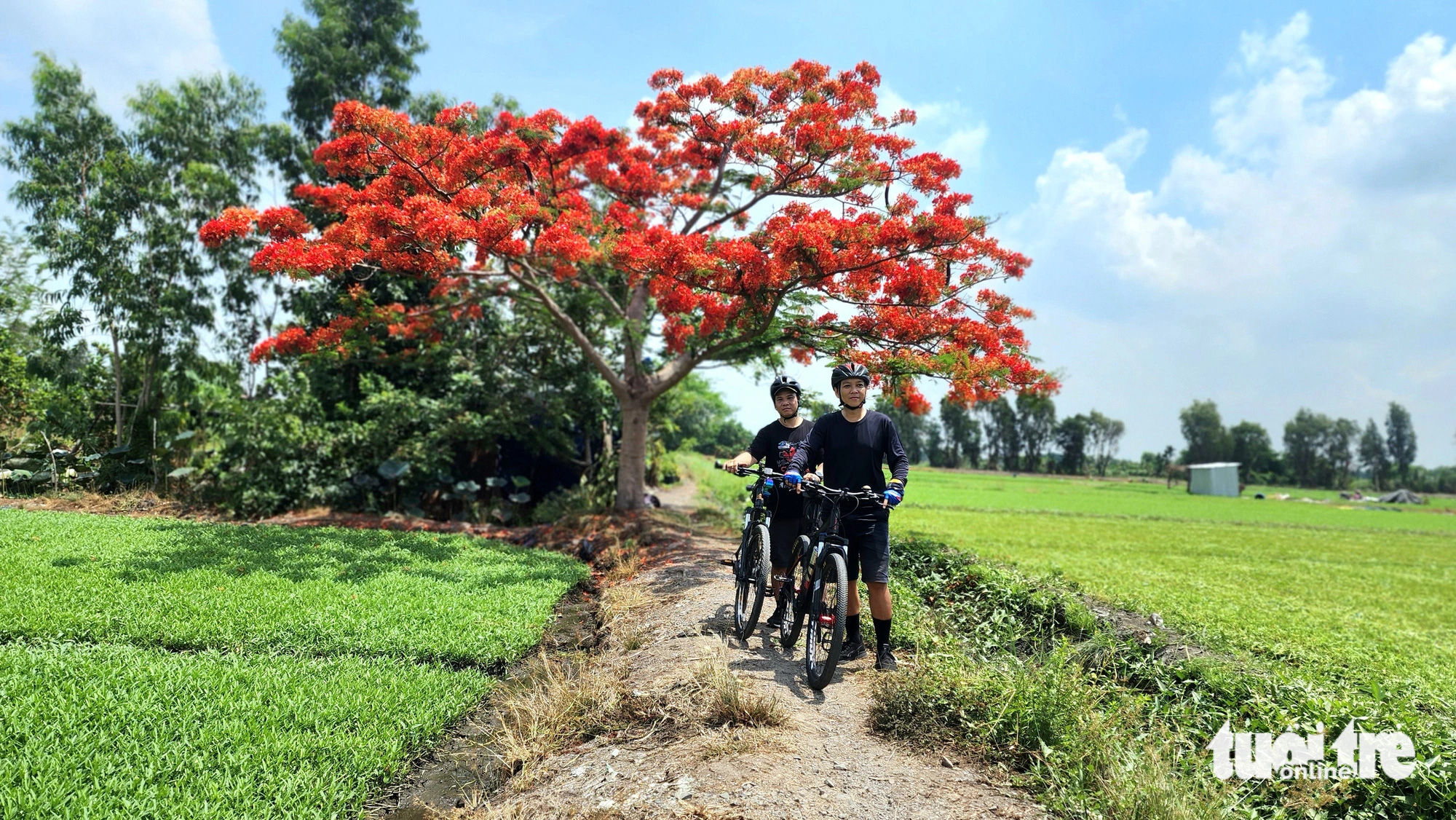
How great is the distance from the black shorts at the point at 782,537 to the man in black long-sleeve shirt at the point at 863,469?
1.99 feet

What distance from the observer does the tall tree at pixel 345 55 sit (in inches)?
532

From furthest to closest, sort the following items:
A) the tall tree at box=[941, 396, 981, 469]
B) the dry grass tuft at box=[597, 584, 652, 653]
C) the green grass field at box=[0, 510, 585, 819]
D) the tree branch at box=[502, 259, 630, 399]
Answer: the tall tree at box=[941, 396, 981, 469] < the tree branch at box=[502, 259, 630, 399] < the dry grass tuft at box=[597, 584, 652, 653] < the green grass field at box=[0, 510, 585, 819]

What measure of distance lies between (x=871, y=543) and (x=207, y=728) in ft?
11.3

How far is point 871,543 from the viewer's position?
3.97 meters

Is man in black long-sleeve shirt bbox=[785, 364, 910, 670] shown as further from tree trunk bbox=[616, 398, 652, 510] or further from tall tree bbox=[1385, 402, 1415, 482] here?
tall tree bbox=[1385, 402, 1415, 482]

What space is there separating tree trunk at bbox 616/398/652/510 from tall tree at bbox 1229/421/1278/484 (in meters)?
72.0

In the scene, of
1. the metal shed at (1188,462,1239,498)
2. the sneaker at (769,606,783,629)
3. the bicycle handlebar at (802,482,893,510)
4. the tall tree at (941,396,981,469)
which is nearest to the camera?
the bicycle handlebar at (802,482,893,510)

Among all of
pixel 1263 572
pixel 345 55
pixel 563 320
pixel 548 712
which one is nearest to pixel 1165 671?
pixel 548 712

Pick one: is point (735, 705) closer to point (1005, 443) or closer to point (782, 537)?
point (782, 537)

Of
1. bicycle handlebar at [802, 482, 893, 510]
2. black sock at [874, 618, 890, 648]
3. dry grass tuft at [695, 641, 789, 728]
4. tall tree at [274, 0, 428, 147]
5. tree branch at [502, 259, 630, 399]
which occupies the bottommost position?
dry grass tuft at [695, 641, 789, 728]

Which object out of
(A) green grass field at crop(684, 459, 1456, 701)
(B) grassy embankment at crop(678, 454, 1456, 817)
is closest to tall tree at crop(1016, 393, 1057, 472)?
(A) green grass field at crop(684, 459, 1456, 701)

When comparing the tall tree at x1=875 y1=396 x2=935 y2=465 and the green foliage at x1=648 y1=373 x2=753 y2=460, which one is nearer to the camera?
the green foliage at x1=648 y1=373 x2=753 y2=460

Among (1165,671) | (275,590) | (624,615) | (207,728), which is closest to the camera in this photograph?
(207,728)

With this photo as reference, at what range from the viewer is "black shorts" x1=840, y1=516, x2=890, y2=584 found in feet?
12.9
